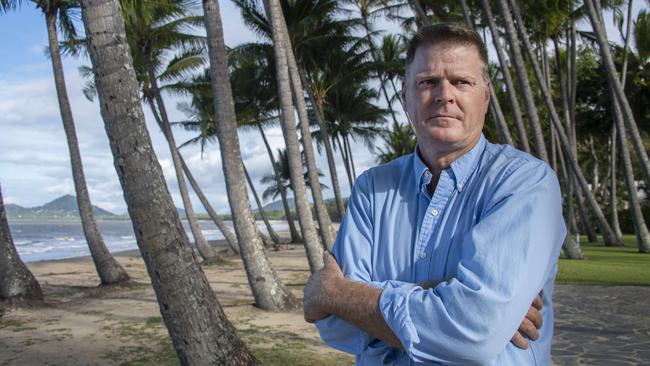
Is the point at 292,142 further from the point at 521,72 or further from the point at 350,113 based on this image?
the point at 350,113

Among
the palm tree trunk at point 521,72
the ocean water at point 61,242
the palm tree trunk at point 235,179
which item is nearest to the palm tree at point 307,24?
the palm tree trunk at point 521,72

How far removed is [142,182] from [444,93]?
307 centimetres

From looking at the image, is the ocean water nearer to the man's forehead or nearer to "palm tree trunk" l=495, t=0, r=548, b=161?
"palm tree trunk" l=495, t=0, r=548, b=161

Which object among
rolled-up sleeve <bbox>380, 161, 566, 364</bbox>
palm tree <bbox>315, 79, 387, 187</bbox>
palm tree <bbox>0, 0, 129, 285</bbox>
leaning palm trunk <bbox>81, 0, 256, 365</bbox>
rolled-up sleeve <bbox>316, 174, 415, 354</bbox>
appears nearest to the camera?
rolled-up sleeve <bbox>380, 161, 566, 364</bbox>

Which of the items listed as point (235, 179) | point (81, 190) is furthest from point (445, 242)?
point (81, 190)

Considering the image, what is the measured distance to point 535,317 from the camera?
146 cm

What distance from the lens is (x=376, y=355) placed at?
1.54m

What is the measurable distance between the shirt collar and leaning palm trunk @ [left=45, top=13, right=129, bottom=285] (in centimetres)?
1255

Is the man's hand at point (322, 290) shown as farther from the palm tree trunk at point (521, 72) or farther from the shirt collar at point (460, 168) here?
the palm tree trunk at point (521, 72)

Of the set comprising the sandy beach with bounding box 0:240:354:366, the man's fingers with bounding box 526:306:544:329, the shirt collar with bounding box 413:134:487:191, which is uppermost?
the shirt collar with bounding box 413:134:487:191

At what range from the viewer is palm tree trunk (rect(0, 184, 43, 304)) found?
962 cm

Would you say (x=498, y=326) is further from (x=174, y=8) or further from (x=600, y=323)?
(x=174, y=8)

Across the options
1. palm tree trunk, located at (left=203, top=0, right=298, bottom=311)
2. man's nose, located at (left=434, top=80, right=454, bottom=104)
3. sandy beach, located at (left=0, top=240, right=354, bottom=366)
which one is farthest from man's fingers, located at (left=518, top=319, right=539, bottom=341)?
palm tree trunk, located at (left=203, top=0, right=298, bottom=311)

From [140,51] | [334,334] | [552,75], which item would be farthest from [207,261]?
[552,75]
